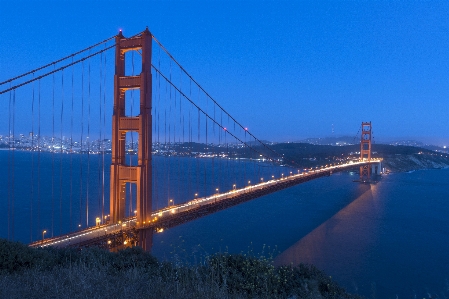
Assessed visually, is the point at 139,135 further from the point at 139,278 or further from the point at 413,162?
the point at 413,162

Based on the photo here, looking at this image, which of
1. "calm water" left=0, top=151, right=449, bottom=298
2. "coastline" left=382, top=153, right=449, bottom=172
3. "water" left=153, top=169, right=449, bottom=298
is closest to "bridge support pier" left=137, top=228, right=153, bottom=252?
"calm water" left=0, top=151, right=449, bottom=298

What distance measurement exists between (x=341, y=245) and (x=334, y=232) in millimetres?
→ 1826

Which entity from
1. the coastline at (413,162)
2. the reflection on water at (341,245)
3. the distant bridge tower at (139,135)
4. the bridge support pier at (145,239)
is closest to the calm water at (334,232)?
the reflection on water at (341,245)

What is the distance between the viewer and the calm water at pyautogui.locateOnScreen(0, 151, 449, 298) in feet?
28.7

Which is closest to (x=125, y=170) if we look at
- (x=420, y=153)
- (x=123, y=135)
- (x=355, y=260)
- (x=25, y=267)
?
(x=123, y=135)

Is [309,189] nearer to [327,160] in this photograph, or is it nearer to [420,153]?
[327,160]

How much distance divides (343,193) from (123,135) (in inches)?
759

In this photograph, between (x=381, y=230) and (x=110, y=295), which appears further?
(x=381, y=230)

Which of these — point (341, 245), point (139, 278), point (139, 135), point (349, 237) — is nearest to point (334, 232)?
point (349, 237)

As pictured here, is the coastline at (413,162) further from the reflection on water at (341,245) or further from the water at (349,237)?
the reflection on water at (341,245)

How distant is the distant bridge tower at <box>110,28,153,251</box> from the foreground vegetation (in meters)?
2.91

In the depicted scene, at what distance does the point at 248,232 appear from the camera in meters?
12.9

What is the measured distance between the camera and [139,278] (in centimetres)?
232

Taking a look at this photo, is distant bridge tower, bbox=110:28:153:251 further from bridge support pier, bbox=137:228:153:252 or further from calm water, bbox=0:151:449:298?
calm water, bbox=0:151:449:298
